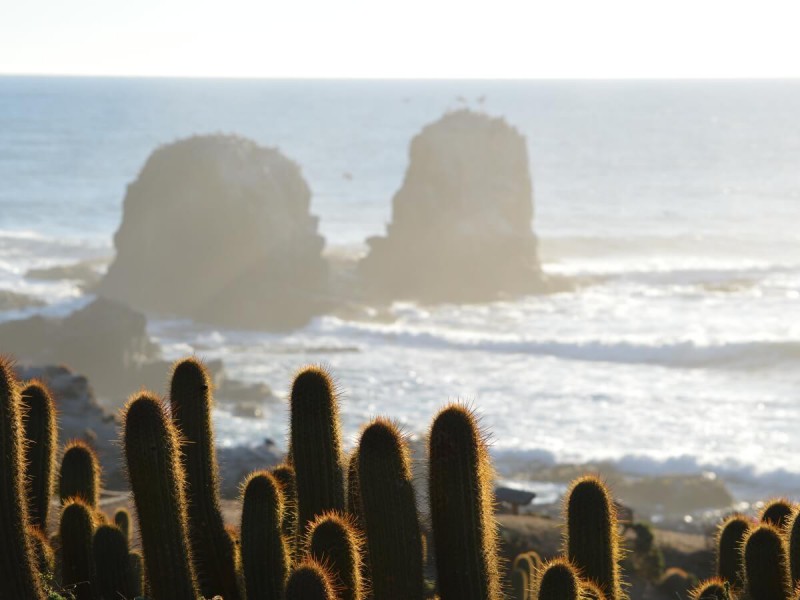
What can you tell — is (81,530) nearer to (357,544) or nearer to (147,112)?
(357,544)

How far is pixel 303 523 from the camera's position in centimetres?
912

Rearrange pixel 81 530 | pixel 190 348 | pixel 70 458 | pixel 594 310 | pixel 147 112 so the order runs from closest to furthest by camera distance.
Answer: pixel 81 530 < pixel 70 458 < pixel 190 348 < pixel 594 310 < pixel 147 112

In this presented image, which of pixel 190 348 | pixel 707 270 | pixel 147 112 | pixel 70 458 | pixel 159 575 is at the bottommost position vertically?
pixel 159 575

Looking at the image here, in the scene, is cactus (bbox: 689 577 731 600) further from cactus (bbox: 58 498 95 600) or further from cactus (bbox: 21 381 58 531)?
cactus (bbox: 21 381 58 531)

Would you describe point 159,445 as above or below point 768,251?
below

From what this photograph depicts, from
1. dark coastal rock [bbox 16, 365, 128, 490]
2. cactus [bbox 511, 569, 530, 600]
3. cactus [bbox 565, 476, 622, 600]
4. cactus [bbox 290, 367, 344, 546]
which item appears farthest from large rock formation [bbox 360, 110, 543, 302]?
cactus [bbox 290, 367, 344, 546]

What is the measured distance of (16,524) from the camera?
8250mm

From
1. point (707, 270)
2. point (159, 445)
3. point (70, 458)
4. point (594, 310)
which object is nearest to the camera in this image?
point (159, 445)

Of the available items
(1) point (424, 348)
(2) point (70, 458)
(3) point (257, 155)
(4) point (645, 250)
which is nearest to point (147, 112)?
(4) point (645, 250)

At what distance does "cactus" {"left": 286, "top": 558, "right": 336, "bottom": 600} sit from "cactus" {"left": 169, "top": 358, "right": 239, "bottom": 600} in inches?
86.1

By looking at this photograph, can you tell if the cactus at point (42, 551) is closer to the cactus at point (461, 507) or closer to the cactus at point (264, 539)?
the cactus at point (264, 539)

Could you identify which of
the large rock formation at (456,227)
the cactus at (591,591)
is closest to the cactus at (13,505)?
the cactus at (591,591)

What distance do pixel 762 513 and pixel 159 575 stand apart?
4.69m

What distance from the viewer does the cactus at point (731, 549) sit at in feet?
34.7
